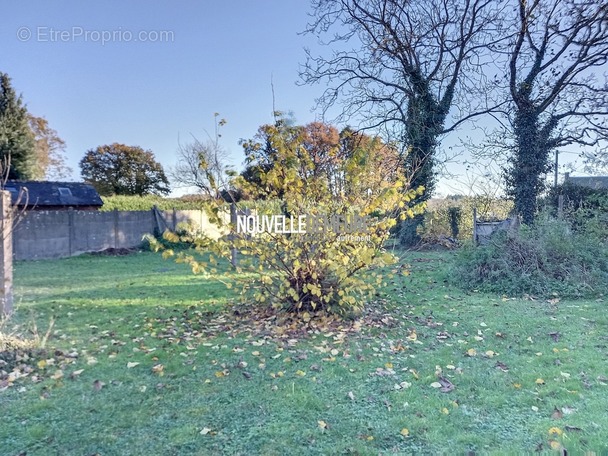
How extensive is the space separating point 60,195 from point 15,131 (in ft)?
15.9

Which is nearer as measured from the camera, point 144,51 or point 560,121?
point 144,51

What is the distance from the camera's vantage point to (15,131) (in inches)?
682

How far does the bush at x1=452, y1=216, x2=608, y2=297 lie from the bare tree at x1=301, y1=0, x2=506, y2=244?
473cm

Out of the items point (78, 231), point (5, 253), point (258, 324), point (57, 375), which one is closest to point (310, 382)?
point (258, 324)

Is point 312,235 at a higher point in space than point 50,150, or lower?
lower

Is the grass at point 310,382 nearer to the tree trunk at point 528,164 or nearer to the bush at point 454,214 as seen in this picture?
the tree trunk at point 528,164

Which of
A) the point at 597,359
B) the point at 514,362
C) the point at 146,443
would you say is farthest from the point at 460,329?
the point at 146,443

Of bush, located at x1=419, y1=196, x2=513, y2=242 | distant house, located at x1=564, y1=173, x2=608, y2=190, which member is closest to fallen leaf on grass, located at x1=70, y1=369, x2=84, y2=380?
bush, located at x1=419, y1=196, x2=513, y2=242

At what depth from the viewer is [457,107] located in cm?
1147

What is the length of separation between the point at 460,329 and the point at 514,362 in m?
0.93

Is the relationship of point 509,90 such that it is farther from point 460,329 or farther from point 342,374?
point 342,374

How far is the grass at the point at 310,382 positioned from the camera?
202 cm

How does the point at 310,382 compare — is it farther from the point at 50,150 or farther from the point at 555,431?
the point at 50,150

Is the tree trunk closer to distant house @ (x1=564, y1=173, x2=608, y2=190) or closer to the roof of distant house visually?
distant house @ (x1=564, y1=173, x2=608, y2=190)
